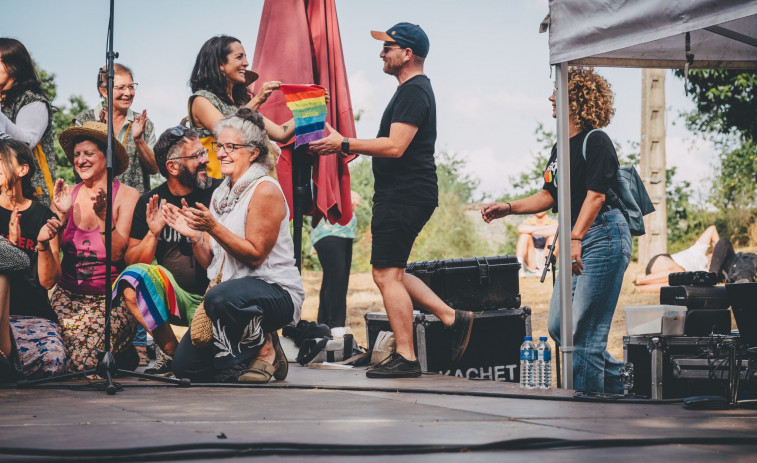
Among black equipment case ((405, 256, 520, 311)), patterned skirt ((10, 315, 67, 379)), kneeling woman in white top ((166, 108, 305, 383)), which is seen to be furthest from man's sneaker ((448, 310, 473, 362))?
patterned skirt ((10, 315, 67, 379))

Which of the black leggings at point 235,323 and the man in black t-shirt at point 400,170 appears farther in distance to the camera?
the man in black t-shirt at point 400,170

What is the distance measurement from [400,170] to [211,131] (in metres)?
1.40

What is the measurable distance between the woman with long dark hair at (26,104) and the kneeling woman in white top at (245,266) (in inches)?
55.3

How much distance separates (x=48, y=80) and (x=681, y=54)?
19.4 meters

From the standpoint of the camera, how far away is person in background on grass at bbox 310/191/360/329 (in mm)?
7969

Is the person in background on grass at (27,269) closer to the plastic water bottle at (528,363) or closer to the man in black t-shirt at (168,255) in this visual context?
the man in black t-shirt at (168,255)

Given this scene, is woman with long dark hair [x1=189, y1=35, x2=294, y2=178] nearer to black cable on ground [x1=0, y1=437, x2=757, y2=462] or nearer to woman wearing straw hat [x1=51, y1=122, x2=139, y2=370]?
woman wearing straw hat [x1=51, y1=122, x2=139, y2=370]

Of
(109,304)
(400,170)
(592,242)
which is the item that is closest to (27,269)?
(109,304)

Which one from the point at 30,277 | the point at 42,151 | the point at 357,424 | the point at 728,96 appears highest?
the point at 728,96

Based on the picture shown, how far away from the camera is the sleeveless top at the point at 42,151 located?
19.8 feet

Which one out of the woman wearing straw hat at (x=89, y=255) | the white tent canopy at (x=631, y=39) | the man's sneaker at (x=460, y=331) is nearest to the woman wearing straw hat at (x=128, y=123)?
the woman wearing straw hat at (x=89, y=255)

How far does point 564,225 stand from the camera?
508 centimetres

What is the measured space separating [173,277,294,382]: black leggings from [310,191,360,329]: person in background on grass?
8.85ft

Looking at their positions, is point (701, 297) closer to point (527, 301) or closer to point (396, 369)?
point (396, 369)
